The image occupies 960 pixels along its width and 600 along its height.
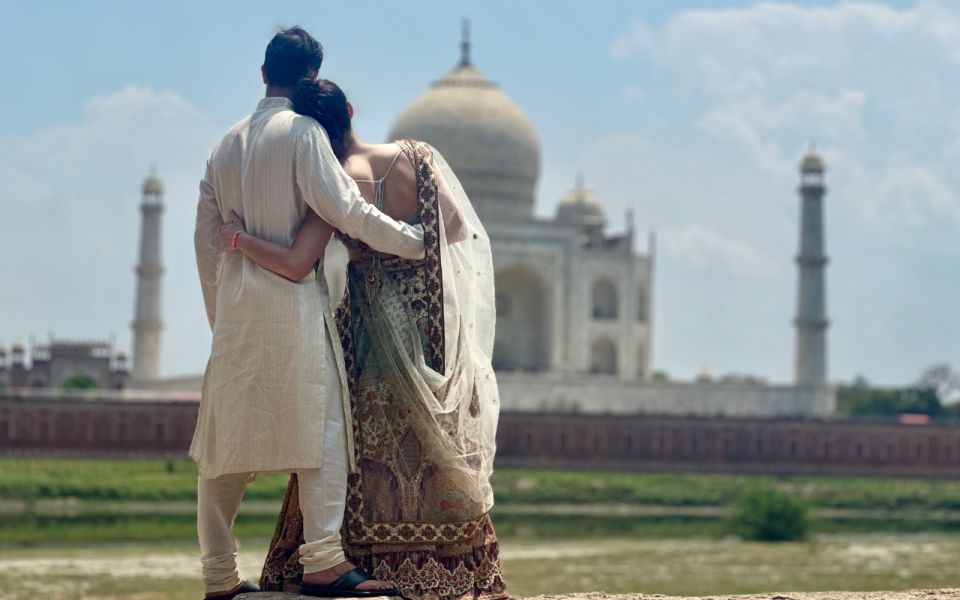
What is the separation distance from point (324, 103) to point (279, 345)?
0.64 meters

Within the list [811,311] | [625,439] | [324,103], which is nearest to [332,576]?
[324,103]

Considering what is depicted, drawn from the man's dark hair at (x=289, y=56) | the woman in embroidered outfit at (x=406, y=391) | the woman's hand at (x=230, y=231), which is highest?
the man's dark hair at (x=289, y=56)

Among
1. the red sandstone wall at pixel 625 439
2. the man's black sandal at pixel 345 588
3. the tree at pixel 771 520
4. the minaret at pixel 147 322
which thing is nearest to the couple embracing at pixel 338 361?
the man's black sandal at pixel 345 588

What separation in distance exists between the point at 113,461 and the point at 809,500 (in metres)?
13.0

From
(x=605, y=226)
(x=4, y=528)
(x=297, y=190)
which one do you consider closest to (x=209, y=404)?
(x=297, y=190)

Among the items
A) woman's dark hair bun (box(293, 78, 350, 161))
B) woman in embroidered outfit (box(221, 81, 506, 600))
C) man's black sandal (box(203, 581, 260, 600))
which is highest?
woman's dark hair bun (box(293, 78, 350, 161))

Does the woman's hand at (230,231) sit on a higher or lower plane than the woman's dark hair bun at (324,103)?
lower

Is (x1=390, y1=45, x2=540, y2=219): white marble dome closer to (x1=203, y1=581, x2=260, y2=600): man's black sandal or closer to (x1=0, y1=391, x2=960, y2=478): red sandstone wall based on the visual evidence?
(x1=0, y1=391, x2=960, y2=478): red sandstone wall

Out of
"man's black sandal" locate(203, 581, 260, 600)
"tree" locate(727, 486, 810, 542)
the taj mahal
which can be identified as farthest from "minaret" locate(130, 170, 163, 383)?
"man's black sandal" locate(203, 581, 260, 600)

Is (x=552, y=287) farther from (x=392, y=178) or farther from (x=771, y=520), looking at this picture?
(x=392, y=178)

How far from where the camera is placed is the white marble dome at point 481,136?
4091 centimetres

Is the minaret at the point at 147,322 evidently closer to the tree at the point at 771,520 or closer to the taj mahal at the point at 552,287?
the taj mahal at the point at 552,287

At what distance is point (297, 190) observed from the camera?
13.5 feet

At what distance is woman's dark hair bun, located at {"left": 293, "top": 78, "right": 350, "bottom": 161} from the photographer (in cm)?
420
